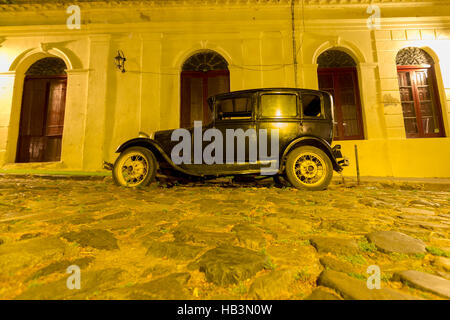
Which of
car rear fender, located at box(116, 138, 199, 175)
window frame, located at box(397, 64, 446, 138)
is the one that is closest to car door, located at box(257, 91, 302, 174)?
car rear fender, located at box(116, 138, 199, 175)

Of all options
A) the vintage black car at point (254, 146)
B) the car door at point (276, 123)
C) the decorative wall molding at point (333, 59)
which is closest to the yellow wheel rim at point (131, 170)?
the vintage black car at point (254, 146)

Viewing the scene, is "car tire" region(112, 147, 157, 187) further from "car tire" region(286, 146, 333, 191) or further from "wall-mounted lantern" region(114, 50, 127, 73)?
"wall-mounted lantern" region(114, 50, 127, 73)

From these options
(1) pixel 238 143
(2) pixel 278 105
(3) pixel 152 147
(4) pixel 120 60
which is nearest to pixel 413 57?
(2) pixel 278 105

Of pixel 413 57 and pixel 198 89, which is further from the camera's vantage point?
pixel 198 89

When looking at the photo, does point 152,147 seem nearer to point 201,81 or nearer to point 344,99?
point 201,81

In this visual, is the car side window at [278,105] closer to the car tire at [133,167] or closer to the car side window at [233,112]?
the car side window at [233,112]

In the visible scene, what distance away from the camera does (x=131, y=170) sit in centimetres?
383

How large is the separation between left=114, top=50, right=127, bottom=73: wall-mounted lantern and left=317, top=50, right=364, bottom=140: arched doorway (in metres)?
7.26

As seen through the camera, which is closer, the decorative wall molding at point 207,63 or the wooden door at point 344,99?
the wooden door at point 344,99

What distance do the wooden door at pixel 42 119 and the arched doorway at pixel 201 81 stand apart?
4696 mm

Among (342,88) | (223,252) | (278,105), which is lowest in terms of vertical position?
(223,252)

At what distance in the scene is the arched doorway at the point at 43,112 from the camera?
7.29 metres

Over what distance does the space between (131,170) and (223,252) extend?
325cm

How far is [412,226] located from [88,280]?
2.38 meters
